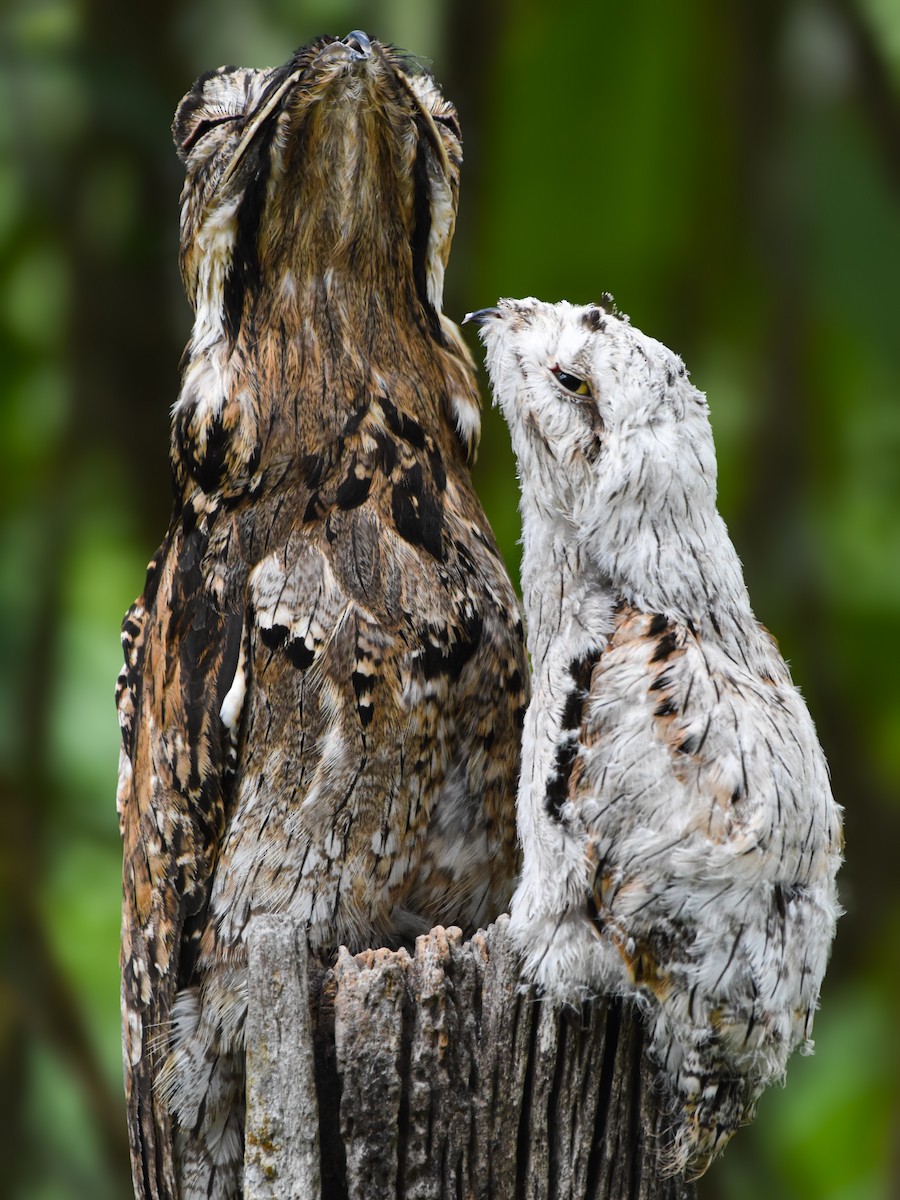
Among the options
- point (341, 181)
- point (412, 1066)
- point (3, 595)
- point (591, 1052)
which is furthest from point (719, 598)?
point (3, 595)

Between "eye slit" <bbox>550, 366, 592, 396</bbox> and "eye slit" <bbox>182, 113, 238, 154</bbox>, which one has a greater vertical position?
"eye slit" <bbox>182, 113, 238, 154</bbox>

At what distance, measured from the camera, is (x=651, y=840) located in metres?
1.72

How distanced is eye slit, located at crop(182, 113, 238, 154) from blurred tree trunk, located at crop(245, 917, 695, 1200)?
4.53 feet

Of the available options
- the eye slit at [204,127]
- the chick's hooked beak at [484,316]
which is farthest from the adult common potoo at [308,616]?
the chick's hooked beak at [484,316]

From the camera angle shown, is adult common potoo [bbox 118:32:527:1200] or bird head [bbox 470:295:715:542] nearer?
bird head [bbox 470:295:715:542]

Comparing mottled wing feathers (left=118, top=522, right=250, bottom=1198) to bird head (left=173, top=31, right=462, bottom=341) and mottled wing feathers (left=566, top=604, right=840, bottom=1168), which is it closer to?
bird head (left=173, top=31, right=462, bottom=341)

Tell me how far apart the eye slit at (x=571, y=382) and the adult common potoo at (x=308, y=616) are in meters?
0.38

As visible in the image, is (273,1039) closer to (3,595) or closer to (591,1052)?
(591,1052)

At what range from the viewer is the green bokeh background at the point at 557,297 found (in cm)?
460

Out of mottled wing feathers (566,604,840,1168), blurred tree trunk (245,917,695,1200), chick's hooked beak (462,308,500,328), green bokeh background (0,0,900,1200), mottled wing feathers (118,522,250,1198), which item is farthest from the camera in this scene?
green bokeh background (0,0,900,1200)

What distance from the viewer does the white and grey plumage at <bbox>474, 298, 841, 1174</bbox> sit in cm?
172

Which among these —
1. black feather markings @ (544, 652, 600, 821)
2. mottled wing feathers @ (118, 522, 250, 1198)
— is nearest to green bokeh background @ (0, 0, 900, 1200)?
mottled wing feathers @ (118, 522, 250, 1198)

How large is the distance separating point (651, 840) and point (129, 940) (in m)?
1.03

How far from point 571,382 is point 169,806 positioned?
0.95 metres
